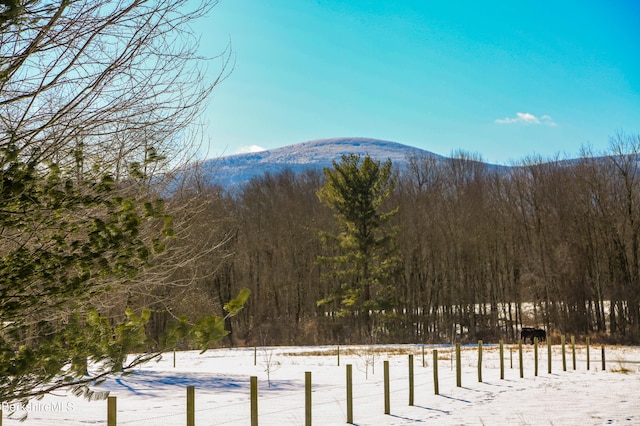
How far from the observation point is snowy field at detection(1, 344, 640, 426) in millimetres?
12336

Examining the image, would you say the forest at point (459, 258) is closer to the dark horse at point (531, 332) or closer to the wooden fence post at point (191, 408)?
the dark horse at point (531, 332)

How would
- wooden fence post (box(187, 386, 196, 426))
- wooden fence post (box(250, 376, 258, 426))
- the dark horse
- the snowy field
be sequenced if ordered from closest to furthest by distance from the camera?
wooden fence post (box(187, 386, 196, 426)) → wooden fence post (box(250, 376, 258, 426)) → the snowy field → the dark horse

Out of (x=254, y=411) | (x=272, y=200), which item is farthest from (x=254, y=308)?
(x=254, y=411)

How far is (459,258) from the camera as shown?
48.4m

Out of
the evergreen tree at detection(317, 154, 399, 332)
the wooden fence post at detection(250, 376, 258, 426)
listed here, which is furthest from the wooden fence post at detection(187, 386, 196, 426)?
the evergreen tree at detection(317, 154, 399, 332)

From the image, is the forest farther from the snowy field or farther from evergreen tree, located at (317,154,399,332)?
the snowy field

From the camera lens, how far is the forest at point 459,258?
41938mm

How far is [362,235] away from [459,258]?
26.8 ft

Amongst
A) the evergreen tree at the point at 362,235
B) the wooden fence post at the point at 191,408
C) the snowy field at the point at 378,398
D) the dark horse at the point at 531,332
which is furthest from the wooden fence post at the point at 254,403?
the evergreen tree at the point at 362,235

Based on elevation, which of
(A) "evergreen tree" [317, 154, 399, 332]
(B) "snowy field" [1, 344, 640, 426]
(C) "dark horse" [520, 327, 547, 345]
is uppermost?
(A) "evergreen tree" [317, 154, 399, 332]

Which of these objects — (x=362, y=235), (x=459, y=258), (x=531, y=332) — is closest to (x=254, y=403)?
(x=531, y=332)

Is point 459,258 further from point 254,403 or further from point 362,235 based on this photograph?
point 254,403

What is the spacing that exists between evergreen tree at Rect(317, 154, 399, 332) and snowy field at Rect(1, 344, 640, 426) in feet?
60.8

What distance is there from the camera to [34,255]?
4395 mm
